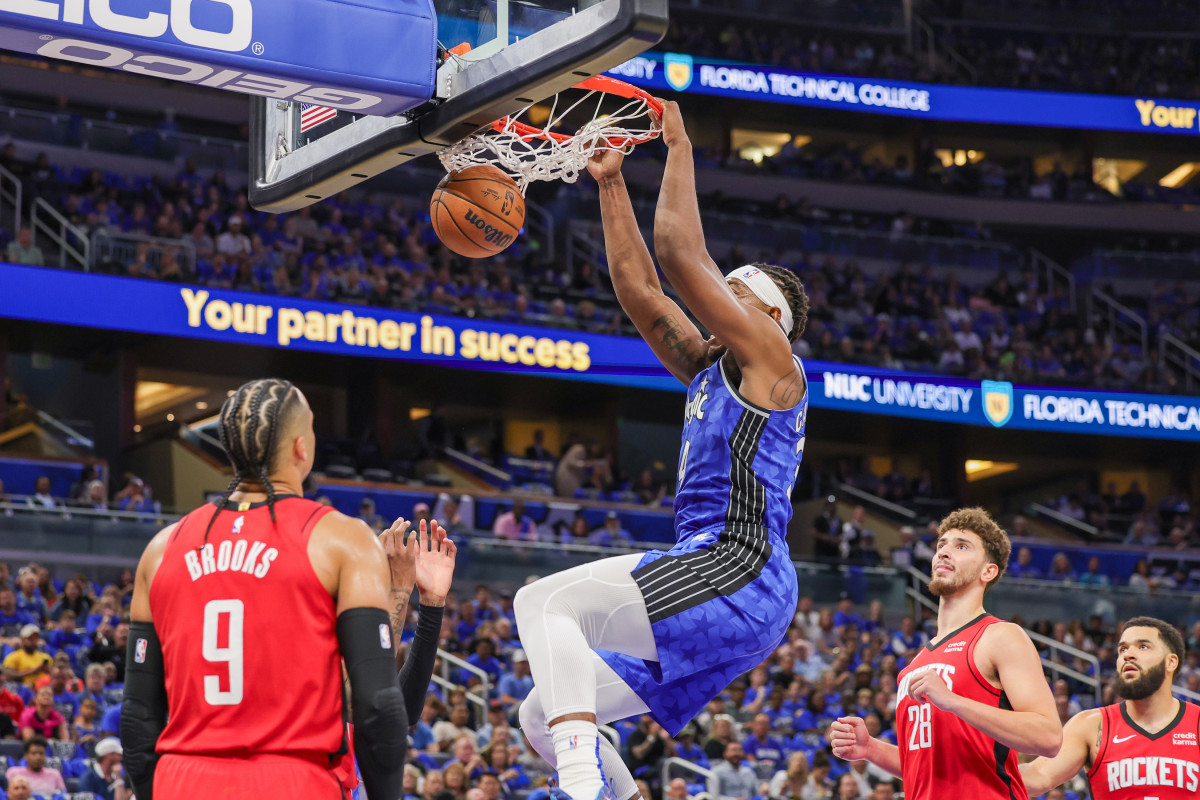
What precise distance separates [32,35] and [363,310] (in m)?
17.3

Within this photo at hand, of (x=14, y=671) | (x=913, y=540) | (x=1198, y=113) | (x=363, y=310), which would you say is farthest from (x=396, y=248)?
(x=1198, y=113)

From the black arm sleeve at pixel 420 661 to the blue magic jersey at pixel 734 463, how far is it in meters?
0.93

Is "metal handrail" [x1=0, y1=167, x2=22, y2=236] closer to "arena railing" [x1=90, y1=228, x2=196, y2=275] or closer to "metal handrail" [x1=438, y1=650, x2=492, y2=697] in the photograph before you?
"arena railing" [x1=90, y1=228, x2=196, y2=275]

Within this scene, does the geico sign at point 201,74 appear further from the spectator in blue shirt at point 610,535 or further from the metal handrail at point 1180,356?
the metal handrail at point 1180,356

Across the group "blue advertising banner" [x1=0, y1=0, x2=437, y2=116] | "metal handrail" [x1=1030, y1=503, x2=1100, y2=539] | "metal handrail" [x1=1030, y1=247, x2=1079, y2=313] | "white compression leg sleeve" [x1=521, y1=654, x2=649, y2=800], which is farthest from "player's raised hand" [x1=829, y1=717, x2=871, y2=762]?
"metal handrail" [x1=1030, y1=247, x2=1079, y2=313]

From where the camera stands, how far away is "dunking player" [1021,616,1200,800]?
573cm

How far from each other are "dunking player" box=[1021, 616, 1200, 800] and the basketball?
3.06 m

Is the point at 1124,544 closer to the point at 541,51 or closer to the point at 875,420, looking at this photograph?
the point at 875,420

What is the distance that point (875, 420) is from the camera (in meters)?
29.3

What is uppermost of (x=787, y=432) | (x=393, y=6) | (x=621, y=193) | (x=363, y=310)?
(x=363, y=310)

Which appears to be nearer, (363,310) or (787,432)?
(787,432)

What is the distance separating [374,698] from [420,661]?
0.88 meters

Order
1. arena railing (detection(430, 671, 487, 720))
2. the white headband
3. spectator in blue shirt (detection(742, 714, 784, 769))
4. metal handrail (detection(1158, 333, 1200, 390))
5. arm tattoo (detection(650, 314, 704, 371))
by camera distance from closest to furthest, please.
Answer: the white headband, arm tattoo (detection(650, 314, 704, 371)), arena railing (detection(430, 671, 487, 720)), spectator in blue shirt (detection(742, 714, 784, 769)), metal handrail (detection(1158, 333, 1200, 390))

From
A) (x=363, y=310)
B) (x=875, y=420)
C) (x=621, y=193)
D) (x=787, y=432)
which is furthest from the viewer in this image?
(x=875, y=420)
